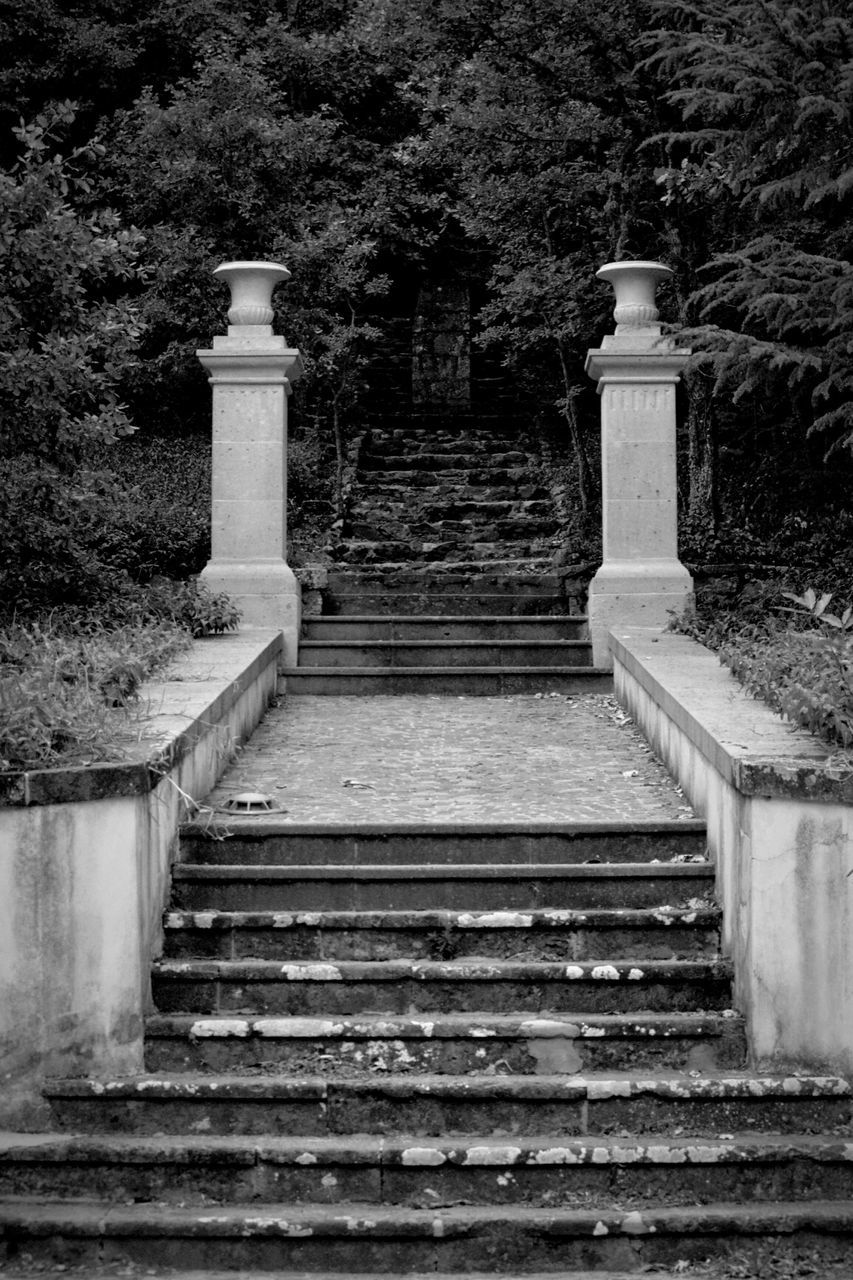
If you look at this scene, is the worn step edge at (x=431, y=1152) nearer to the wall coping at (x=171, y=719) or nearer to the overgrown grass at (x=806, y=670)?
the wall coping at (x=171, y=719)

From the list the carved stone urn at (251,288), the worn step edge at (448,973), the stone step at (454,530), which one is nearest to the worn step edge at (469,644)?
the carved stone urn at (251,288)

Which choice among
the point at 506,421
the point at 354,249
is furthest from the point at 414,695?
the point at 506,421

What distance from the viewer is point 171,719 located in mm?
5637

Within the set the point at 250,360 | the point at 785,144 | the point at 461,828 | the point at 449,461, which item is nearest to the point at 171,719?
the point at 461,828

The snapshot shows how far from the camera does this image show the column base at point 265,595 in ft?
31.6

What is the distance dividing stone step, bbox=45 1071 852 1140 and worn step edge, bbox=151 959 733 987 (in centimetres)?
45

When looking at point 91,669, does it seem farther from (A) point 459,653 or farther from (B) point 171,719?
(A) point 459,653

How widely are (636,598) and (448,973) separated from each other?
16.8 ft

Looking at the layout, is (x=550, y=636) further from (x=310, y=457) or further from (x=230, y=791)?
(x=310, y=457)

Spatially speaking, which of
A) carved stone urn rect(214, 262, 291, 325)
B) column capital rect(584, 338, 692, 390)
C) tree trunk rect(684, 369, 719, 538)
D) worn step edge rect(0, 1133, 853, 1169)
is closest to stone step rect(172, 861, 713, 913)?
worn step edge rect(0, 1133, 853, 1169)

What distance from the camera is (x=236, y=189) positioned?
14.9 m

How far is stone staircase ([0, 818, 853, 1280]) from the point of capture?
4.02 meters

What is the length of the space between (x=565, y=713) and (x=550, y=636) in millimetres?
1596

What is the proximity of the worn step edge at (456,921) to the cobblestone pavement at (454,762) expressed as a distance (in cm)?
69
